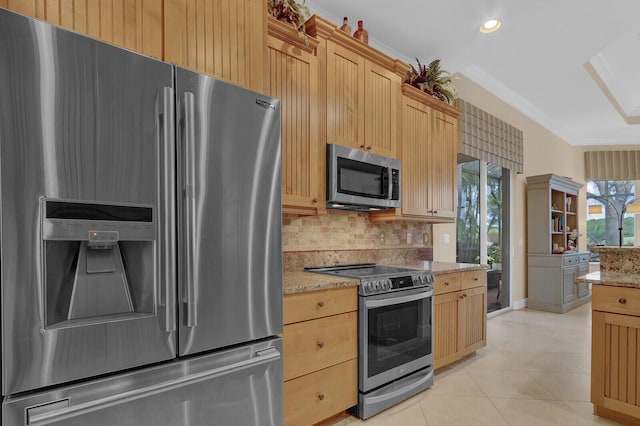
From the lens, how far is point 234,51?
1.60 metres

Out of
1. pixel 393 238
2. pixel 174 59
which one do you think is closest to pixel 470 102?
pixel 393 238

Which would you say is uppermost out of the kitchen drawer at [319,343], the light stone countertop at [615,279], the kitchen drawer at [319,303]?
the light stone countertop at [615,279]

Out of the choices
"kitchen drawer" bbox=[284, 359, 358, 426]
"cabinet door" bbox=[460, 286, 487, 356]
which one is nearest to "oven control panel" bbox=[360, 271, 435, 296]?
"kitchen drawer" bbox=[284, 359, 358, 426]

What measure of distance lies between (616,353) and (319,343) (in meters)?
1.89

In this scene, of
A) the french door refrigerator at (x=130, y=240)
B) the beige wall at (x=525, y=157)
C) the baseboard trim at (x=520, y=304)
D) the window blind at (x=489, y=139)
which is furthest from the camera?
the baseboard trim at (x=520, y=304)

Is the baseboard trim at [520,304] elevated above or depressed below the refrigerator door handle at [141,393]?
below

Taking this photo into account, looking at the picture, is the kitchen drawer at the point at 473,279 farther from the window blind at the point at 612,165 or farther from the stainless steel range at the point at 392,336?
the window blind at the point at 612,165

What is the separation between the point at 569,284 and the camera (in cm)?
545

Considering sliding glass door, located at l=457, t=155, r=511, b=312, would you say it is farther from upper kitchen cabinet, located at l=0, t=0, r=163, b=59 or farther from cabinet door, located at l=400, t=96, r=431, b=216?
upper kitchen cabinet, located at l=0, t=0, r=163, b=59

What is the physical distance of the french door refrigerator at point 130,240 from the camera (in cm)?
100

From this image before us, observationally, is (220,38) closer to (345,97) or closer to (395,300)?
(345,97)

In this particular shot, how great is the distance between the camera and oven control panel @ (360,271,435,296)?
2199 mm

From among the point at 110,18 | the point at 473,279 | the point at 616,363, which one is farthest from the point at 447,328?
the point at 110,18

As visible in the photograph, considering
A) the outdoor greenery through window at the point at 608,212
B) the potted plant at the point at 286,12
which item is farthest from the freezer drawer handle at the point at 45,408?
the outdoor greenery through window at the point at 608,212
